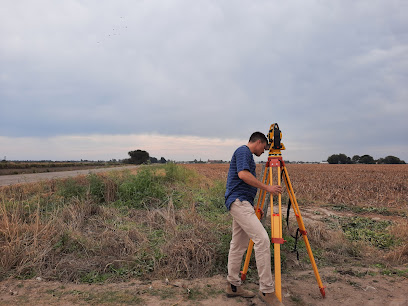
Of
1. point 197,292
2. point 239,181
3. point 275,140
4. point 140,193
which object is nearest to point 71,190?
point 140,193

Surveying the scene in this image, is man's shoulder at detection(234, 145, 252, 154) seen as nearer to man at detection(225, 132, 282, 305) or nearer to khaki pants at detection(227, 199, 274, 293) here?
man at detection(225, 132, 282, 305)

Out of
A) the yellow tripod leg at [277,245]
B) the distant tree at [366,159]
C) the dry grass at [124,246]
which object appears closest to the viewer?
the yellow tripod leg at [277,245]

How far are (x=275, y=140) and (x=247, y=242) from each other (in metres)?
1.43

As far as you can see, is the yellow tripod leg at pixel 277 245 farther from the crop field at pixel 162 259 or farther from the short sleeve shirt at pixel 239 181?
the crop field at pixel 162 259

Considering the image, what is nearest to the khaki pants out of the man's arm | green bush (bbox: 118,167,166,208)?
the man's arm

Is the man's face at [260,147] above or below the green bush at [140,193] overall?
above

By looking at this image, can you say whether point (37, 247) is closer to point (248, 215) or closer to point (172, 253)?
point (172, 253)

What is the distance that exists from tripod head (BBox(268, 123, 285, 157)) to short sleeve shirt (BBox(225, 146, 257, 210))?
1.08 feet

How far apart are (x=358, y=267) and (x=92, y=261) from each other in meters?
4.59

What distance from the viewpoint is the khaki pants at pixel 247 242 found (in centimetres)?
320

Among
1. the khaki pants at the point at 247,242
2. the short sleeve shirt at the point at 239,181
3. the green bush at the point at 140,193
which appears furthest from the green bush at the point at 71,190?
the short sleeve shirt at the point at 239,181

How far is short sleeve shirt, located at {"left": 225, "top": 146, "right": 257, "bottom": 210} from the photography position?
11.0 ft

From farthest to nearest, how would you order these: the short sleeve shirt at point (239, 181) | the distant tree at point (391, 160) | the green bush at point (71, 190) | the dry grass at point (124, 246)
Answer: the distant tree at point (391, 160) < the green bush at point (71, 190) < the dry grass at point (124, 246) < the short sleeve shirt at point (239, 181)

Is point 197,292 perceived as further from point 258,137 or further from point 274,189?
point 258,137
